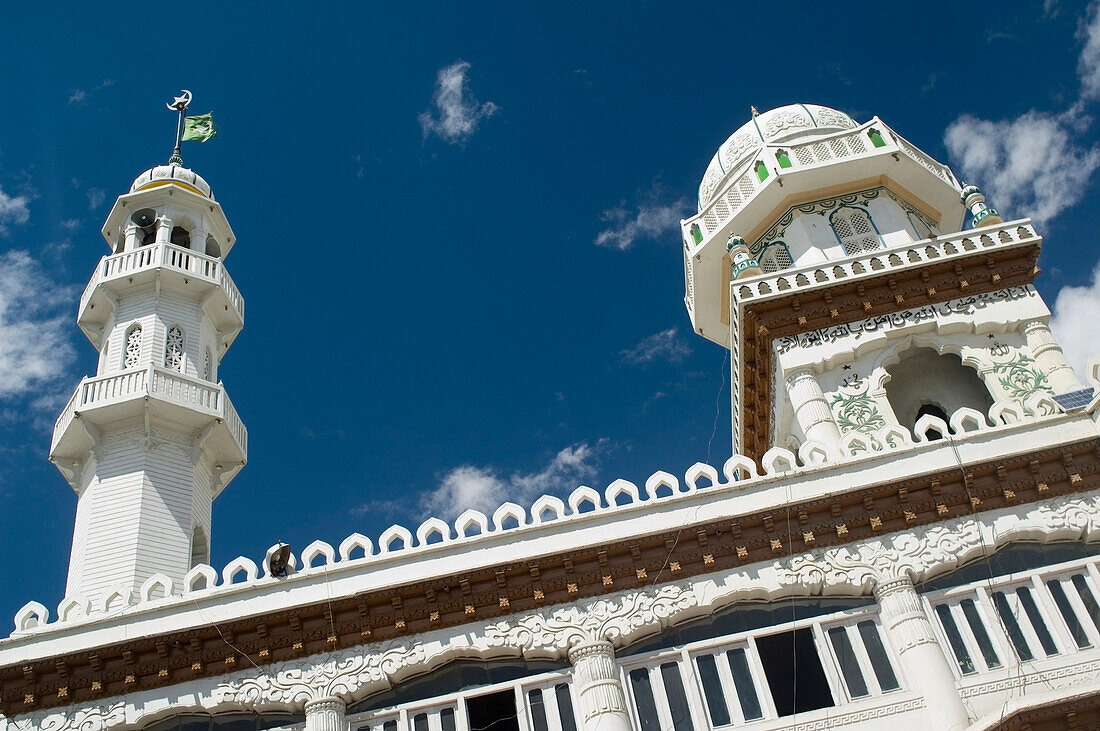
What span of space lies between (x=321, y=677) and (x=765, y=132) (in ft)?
58.9

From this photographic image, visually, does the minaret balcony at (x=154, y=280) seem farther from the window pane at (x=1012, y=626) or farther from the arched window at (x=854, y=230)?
the window pane at (x=1012, y=626)

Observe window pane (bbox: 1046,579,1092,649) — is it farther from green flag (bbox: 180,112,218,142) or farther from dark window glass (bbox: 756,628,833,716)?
green flag (bbox: 180,112,218,142)

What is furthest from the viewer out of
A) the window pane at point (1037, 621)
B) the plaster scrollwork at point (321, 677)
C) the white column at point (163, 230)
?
the white column at point (163, 230)

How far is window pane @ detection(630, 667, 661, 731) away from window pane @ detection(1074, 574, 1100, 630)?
549cm

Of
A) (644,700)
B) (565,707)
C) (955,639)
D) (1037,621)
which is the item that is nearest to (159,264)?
(565,707)

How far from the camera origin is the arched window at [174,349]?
2195 centimetres

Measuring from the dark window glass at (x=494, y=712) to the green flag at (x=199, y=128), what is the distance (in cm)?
2074

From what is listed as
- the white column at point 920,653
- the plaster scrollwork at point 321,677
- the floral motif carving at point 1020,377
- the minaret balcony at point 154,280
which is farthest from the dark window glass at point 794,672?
the minaret balcony at point 154,280

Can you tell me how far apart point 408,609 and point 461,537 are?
119 cm

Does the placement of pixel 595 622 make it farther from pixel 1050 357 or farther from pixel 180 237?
pixel 180 237

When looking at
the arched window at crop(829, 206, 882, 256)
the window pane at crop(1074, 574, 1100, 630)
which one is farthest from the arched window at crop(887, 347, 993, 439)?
the window pane at crop(1074, 574, 1100, 630)

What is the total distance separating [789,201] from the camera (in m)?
22.8

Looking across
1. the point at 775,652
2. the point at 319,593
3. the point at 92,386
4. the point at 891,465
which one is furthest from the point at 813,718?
the point at 92,386

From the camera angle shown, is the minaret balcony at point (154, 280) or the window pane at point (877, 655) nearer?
the window pane at point (877, 655)
